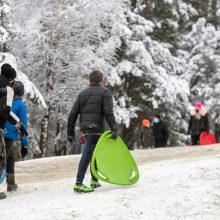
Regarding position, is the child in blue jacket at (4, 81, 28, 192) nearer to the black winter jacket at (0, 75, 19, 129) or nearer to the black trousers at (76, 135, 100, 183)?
the black winter jacket at (0, 75, 19, 129)

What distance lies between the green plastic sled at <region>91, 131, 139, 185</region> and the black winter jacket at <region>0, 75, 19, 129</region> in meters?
1.38

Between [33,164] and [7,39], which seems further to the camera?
[7,39]

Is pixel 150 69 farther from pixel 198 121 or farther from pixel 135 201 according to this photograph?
pixel 135 201

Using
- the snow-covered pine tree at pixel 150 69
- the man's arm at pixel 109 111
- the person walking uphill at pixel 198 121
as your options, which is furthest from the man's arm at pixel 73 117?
the snow-covered pine tree at pixel 150 69

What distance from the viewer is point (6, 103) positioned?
808cm

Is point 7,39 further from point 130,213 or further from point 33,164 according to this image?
point 130,213

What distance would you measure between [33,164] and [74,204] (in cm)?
710

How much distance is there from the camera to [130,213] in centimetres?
689

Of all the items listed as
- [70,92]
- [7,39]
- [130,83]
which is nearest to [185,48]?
[130,83]

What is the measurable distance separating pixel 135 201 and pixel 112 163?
1.38m

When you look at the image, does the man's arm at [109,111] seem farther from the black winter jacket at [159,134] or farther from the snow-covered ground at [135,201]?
the black winter jacket at [159,134]

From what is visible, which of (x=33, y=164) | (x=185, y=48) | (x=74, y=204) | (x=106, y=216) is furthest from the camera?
(x=185, y=48)

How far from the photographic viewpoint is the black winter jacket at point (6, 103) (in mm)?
8055

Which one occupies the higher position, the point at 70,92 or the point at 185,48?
the point at 185,48
